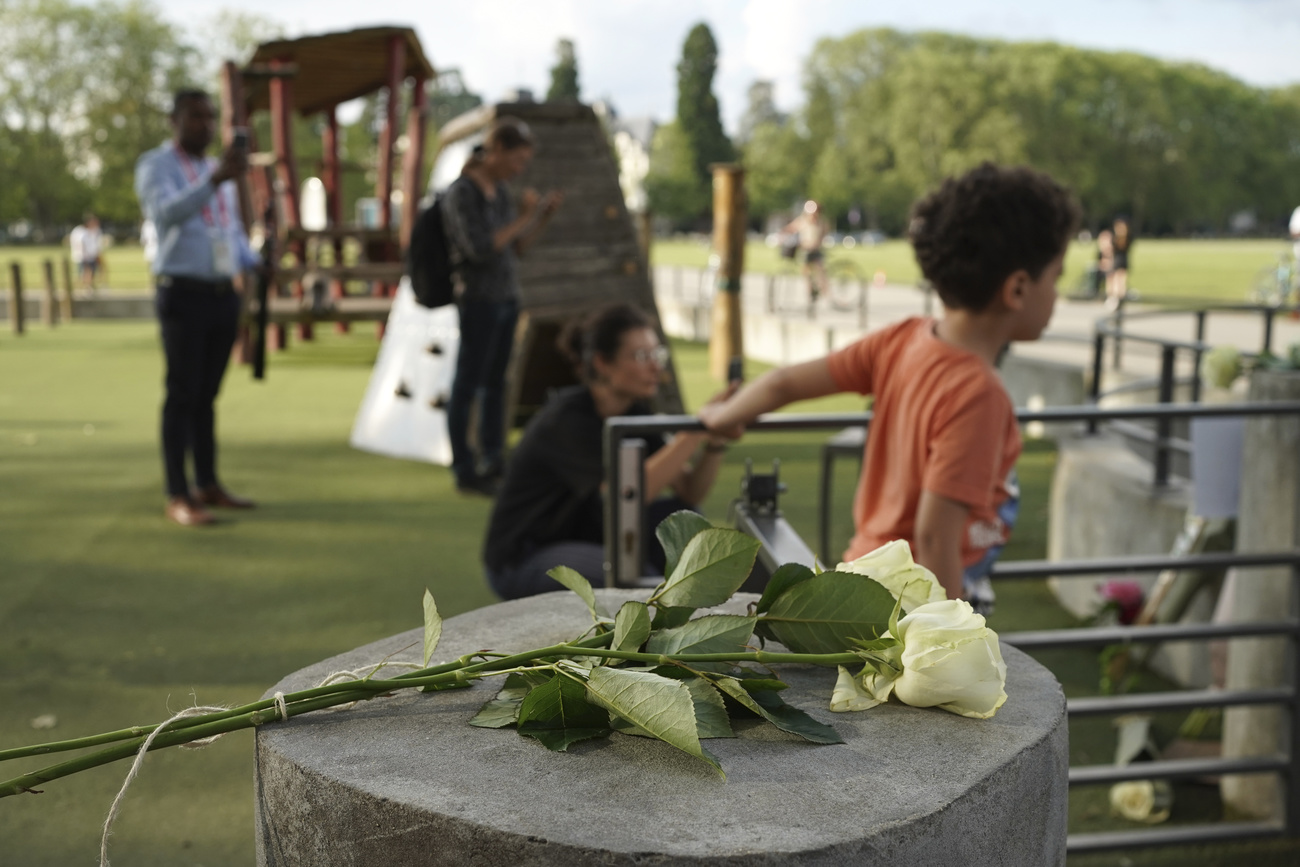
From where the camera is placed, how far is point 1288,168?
9625 cm

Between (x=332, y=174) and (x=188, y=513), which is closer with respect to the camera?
(x=188, y=513)

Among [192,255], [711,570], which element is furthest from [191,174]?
[711,570]

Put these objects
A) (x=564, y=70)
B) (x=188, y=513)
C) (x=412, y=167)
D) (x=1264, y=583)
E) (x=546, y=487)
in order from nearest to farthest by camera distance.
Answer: (x=1264, y=583) → (x=546, y=487) → (x=188, y=513) → (x=412, y=167) → (x=564, y=70)

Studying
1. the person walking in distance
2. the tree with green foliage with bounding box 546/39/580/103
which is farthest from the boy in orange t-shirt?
the tree with green foliage with bounding box 546/39/580/103

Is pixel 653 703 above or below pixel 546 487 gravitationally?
above

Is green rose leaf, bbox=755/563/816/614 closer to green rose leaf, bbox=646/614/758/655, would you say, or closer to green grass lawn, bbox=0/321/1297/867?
green rose leaf, bbox=646/614/758/655

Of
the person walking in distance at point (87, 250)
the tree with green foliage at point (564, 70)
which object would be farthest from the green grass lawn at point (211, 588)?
the tree with green foliage at point (564, 70)

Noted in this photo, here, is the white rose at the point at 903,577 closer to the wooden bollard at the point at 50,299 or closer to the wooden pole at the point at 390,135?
the wooden pole at the point at 390,135

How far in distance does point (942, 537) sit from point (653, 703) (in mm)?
1049

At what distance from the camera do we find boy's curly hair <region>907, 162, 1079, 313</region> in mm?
2256

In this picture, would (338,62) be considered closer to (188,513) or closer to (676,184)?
(188,513)

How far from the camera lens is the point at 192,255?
5.72 m

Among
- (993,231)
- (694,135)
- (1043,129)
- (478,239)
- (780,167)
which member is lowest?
(478,239)

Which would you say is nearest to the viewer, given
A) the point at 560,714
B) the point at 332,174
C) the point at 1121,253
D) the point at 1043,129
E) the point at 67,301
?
the point at 560,714
